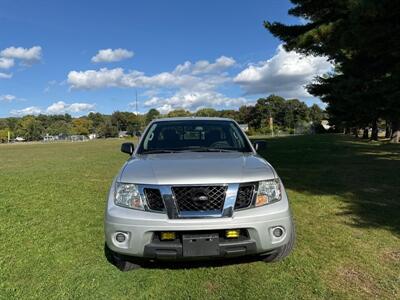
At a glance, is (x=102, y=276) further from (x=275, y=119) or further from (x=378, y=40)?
(x=275, y=119)

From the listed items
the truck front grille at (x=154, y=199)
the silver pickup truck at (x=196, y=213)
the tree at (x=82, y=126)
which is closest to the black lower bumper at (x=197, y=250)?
the silver pickup truck at (x=196, y=213)

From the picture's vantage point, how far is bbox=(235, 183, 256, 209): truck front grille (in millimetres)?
3789

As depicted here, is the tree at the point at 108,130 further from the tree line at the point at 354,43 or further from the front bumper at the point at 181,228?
the front bumper at the point at 181,228

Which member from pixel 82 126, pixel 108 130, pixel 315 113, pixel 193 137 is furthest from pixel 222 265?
pixel 82 126

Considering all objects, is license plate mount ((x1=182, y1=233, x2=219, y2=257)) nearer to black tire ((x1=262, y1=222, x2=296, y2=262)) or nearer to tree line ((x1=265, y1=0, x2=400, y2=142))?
black tire ((x1=262, y1=222, x2=296, y2=262))

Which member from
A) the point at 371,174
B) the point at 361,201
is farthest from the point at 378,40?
the point at 361,201

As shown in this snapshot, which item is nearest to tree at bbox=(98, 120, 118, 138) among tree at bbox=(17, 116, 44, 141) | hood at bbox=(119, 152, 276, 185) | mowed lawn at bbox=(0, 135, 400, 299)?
tree at bbox=(17, 116, 44, 141)

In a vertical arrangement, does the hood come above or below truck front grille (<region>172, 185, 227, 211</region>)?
above

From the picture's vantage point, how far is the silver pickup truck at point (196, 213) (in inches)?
145

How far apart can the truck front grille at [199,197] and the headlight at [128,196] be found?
0.38m

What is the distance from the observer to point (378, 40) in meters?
10.9

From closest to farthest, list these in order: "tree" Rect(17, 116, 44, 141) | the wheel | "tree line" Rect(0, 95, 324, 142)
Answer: the wheel, "tree line" Rect(0, 95, 324, 142), "tree" Rect(17, 116, 44, 141)

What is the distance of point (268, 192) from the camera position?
13.1 ft

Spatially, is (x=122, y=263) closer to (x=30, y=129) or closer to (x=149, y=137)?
(x=149, y=137)
